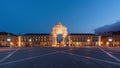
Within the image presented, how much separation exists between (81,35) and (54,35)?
1430 inches

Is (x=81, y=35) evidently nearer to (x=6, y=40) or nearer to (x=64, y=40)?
(x=64, y=40)

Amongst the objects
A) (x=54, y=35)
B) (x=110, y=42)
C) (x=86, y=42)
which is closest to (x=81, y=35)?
(x=86, y=42)

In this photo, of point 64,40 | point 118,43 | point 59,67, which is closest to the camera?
point 59,67

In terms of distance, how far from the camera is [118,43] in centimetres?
17325

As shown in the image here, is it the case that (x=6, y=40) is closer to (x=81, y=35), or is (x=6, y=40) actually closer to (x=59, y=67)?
(x=81, y=35)

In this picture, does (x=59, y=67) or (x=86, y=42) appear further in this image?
(x=86, y=42)

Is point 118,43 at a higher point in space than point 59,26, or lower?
lower

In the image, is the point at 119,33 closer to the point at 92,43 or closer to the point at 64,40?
the point at 92,43

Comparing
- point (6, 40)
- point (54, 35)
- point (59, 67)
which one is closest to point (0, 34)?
point (6, 40)

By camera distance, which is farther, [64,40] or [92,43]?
[92,43]

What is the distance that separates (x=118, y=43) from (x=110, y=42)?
7923 mm

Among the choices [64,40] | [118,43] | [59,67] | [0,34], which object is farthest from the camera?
[0,34]

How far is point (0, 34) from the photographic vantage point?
607 ft

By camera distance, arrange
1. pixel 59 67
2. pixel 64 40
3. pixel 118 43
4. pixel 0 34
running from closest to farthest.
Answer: pixel 59 67, pixel 64 40, pixel 118 43, pixel 0 34
